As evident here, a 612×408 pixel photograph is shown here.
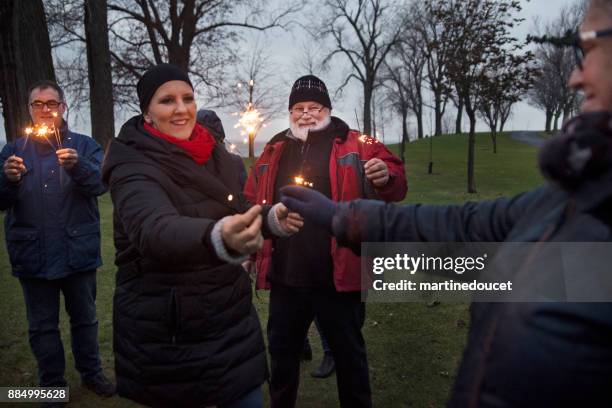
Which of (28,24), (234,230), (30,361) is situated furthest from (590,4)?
(28,24)

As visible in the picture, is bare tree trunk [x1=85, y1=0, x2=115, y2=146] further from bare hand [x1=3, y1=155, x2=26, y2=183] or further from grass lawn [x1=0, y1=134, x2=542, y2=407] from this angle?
bare hand [x1=3, y1=155, x2=26, y2=183]

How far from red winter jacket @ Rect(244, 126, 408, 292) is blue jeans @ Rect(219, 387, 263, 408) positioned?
986mm

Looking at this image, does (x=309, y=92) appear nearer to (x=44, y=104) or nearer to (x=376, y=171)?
(x=376, y=171)

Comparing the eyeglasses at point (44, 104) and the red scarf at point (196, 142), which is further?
the eyeglasses at point (44, 104)

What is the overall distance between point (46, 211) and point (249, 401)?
8.35 feet

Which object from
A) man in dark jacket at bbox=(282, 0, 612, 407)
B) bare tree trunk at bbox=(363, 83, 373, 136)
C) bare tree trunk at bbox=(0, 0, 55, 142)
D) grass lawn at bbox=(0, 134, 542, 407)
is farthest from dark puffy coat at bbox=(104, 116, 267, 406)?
bare tree trunk at bbox=(363, 83, 373, 136)

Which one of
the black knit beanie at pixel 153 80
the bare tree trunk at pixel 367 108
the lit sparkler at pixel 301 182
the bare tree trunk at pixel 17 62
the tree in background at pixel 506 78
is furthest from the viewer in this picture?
the bare tree trunk at pixel 367 108

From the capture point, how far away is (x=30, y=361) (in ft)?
15.7

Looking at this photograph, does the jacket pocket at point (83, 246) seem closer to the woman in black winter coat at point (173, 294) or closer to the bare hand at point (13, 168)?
the bare hand at point (13, 168)

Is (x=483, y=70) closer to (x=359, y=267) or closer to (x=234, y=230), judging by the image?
(x=359, y=267)

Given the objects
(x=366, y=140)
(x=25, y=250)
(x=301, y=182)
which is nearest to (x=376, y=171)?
(x=366, y=140)

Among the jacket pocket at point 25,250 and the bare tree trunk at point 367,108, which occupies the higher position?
the bare tree trunk at point 367,108

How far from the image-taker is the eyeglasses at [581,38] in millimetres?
1266

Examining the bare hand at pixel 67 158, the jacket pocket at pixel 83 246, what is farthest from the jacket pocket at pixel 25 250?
the bare hand at pixel 67 158
